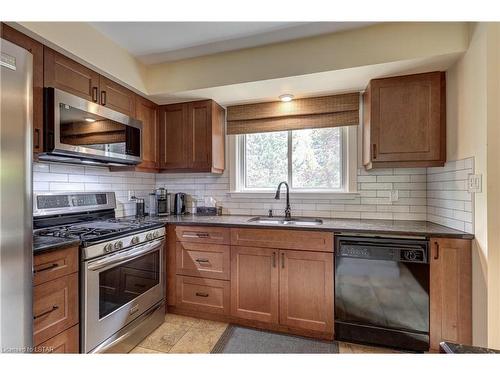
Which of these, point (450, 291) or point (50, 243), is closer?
point (50, 243)

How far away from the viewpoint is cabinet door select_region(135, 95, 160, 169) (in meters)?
2.39

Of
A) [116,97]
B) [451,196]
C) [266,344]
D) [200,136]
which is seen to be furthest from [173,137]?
[451,196]

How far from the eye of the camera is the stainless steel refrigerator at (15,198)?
90 centimetres

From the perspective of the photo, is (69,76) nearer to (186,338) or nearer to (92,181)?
(92,181)

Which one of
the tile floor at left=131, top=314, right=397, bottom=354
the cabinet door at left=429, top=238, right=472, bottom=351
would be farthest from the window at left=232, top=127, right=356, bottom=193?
the tile floor at left=131, top=314, right=397, bottom=354

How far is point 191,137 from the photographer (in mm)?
2525

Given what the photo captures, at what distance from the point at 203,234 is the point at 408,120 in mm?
1963

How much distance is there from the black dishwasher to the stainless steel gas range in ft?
4.97

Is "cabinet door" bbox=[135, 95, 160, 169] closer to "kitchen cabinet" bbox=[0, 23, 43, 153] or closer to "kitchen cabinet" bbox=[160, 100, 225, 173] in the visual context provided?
"kitchen cabinet" bbox=[160, 100, 225, 173]

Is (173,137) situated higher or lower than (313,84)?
lower

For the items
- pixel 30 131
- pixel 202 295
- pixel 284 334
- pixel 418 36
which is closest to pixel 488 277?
pixel 284 334

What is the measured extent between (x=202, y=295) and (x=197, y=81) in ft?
6.33
